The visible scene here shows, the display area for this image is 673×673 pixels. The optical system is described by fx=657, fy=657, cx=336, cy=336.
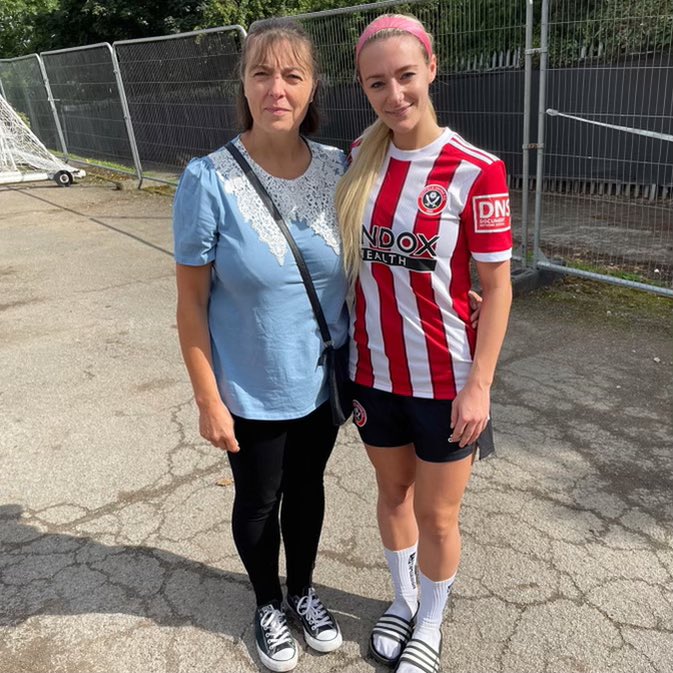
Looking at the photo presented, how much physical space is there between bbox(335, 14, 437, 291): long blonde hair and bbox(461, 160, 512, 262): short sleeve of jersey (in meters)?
0.27

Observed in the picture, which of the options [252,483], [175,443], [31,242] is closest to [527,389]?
[175,443]

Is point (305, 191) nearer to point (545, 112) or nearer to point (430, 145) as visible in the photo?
point (430, 145)

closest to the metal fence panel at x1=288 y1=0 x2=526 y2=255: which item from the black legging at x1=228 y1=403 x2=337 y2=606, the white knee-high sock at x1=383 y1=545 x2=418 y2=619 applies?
the black legging at x1=228 y1=403 x2=337 y2=606

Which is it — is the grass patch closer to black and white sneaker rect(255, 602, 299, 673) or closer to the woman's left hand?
the woman's left hand

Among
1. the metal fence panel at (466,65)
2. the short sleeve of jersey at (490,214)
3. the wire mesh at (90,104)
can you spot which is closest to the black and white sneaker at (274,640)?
the short sleeve of jersey at (490,214)

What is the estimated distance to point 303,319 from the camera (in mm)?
1853

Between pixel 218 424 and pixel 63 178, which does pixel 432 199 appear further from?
pixel 63 178

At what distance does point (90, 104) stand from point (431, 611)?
11315mm

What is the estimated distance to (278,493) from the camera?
2.07 m

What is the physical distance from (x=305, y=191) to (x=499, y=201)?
0.53 metres

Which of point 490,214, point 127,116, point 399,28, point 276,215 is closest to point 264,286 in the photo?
point 276,215

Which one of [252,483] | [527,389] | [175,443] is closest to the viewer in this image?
[252,483]

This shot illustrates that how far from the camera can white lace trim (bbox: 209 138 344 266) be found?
68.1 inches

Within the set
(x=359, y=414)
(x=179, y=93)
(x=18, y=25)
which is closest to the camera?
(x=359, y=414)
